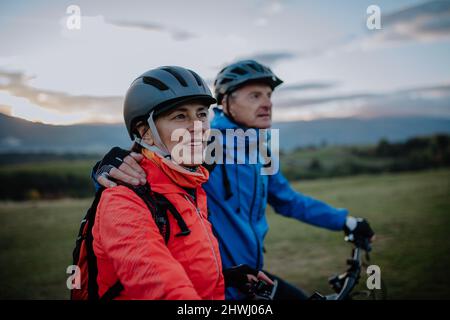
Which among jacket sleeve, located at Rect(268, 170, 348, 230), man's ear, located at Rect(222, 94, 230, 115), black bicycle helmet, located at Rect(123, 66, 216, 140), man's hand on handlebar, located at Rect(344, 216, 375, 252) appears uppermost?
man's ear, located at Rect(222, 94, 230, 115)

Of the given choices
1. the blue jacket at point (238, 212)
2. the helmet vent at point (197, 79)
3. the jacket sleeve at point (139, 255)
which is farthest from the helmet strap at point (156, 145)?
the blue jacket at point (238, 212)

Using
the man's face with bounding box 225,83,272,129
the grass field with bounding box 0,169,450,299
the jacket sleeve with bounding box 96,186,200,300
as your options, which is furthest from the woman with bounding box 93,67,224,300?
the grass field with bounding box 0,169,450,299

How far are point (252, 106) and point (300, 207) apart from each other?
126 cm

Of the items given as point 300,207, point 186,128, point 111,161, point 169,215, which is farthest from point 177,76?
point 300,207

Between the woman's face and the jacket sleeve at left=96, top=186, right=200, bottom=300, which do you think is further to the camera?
the woman's face

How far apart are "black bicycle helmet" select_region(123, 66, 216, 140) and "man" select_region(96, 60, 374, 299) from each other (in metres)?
0.35

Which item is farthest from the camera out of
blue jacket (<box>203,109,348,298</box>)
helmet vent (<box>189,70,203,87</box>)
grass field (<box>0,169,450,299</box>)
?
grass field (<box>0,169,450,299</box>)

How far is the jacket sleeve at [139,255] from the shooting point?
1.88m

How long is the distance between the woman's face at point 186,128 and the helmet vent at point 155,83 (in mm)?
183

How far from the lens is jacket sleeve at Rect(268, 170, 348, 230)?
12.9 ft

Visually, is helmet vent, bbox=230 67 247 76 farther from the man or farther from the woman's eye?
the woman's eye
